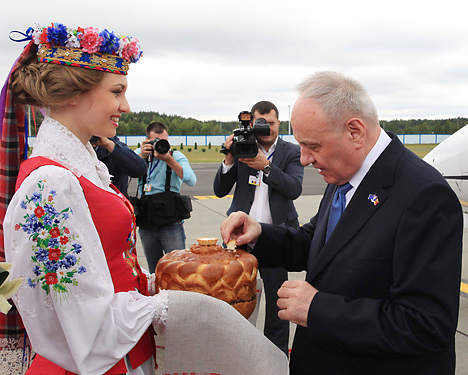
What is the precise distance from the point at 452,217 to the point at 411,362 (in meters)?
0.50

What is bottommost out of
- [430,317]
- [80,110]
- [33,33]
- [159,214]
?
[159,214]

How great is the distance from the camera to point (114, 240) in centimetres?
156

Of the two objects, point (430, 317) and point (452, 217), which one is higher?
point (452, 217)

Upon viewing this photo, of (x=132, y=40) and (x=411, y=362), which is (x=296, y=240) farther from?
(x=132, y=40)

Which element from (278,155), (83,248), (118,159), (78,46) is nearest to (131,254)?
(83,248)

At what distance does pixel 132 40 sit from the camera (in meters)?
1.76

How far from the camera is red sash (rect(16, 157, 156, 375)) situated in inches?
57.7

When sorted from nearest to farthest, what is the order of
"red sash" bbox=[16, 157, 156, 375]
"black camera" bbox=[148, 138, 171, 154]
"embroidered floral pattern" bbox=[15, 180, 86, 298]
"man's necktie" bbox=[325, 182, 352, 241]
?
"embroidered floral pattern" bbox=[15, 180, 86, 298] → "red sash" bbox=[16, 157, 156, 375] → "man's necktie" bbox=[325, 182, 352, 241] → "black camera" bbox=[148, 138, 171, 154]

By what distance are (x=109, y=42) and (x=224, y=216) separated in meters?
7.86

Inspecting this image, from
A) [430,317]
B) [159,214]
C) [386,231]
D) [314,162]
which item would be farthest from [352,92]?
[159,214]

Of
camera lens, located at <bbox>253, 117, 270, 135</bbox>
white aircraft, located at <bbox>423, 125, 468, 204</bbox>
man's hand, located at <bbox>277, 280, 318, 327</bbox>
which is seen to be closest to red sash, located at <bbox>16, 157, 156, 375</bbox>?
man's hand, located at <bbox>277, 280, 318, 327</bbox>

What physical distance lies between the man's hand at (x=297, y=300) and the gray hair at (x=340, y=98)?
562 mm

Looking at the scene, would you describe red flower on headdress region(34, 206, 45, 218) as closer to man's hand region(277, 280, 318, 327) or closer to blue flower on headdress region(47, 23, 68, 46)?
blue flower on headdress region(47, 23, 68, 46)

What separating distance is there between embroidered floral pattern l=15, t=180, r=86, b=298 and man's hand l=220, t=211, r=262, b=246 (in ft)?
2.47
